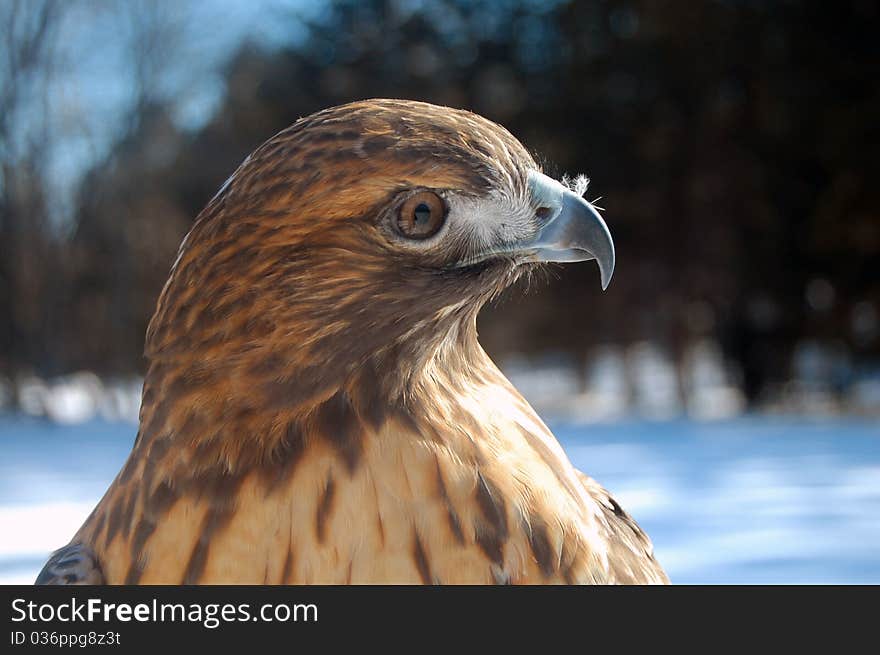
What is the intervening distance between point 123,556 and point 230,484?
0.76ft

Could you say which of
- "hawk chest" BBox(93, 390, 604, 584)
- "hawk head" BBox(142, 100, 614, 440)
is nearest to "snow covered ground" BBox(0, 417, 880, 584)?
"hawk chest" BBox(93, 390, 604, 584)

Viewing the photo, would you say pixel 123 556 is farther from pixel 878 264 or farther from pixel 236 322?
pixel 878 264

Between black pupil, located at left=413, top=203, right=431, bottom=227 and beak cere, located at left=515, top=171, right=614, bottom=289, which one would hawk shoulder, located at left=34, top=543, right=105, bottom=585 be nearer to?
black pupil, located at left=413, top=203, right=431, bottom=227

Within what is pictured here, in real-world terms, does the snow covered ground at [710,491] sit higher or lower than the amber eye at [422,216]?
higher

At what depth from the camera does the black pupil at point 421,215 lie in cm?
147

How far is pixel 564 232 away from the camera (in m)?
1.62

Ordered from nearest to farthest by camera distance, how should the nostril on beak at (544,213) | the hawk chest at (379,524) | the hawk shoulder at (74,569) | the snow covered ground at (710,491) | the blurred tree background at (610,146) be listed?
the hawk chest at (379,524)
the hawk shoulder at (74,569)
the nostril on beak at (544,213)
the snow covered ground at (710,491)
the blurred tree background at (610,146)

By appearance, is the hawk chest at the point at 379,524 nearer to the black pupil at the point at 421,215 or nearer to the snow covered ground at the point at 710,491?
the black pupil at the point at 421,215

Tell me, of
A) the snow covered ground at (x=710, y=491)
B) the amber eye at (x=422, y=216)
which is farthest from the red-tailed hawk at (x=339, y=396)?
the snow covered ground at (x=710, y=491)

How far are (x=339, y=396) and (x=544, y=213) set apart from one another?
19.1 inches

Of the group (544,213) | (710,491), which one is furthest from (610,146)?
(544,213)

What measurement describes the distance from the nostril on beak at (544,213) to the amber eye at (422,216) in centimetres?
21

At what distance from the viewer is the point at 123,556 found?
151cm

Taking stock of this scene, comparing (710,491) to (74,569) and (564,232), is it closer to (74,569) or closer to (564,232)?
(564,232)
